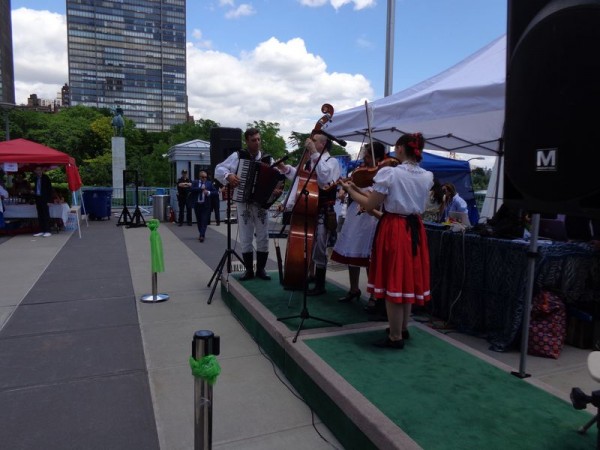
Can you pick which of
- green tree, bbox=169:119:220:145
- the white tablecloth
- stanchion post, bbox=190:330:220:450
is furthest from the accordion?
green tree, bbox=169:119:220:145

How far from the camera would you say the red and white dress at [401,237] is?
10.8ft

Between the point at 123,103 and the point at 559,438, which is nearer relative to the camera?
the point at 559,438

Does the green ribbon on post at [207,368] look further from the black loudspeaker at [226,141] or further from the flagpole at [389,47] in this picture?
the flagpole at [389,47]

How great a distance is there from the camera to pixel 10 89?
310ft

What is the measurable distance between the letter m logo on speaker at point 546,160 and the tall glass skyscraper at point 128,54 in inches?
4716

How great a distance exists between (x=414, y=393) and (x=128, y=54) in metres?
130

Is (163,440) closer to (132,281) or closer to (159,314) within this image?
(159,314)

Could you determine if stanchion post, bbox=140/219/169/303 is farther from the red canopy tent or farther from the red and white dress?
the red canopy tent

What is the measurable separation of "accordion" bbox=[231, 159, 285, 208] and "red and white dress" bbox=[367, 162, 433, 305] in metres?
2.00

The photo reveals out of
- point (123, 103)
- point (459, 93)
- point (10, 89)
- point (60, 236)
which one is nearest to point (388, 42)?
point (459, 93)

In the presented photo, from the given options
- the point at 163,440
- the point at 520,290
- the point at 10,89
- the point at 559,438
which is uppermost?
the point at 10,89

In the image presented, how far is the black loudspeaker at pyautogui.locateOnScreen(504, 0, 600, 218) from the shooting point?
121cm

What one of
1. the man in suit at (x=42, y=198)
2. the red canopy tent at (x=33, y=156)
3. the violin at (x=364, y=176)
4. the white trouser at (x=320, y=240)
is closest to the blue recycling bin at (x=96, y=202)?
the man in suit at (x=42, y=198)

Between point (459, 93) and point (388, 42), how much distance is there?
5440mm
